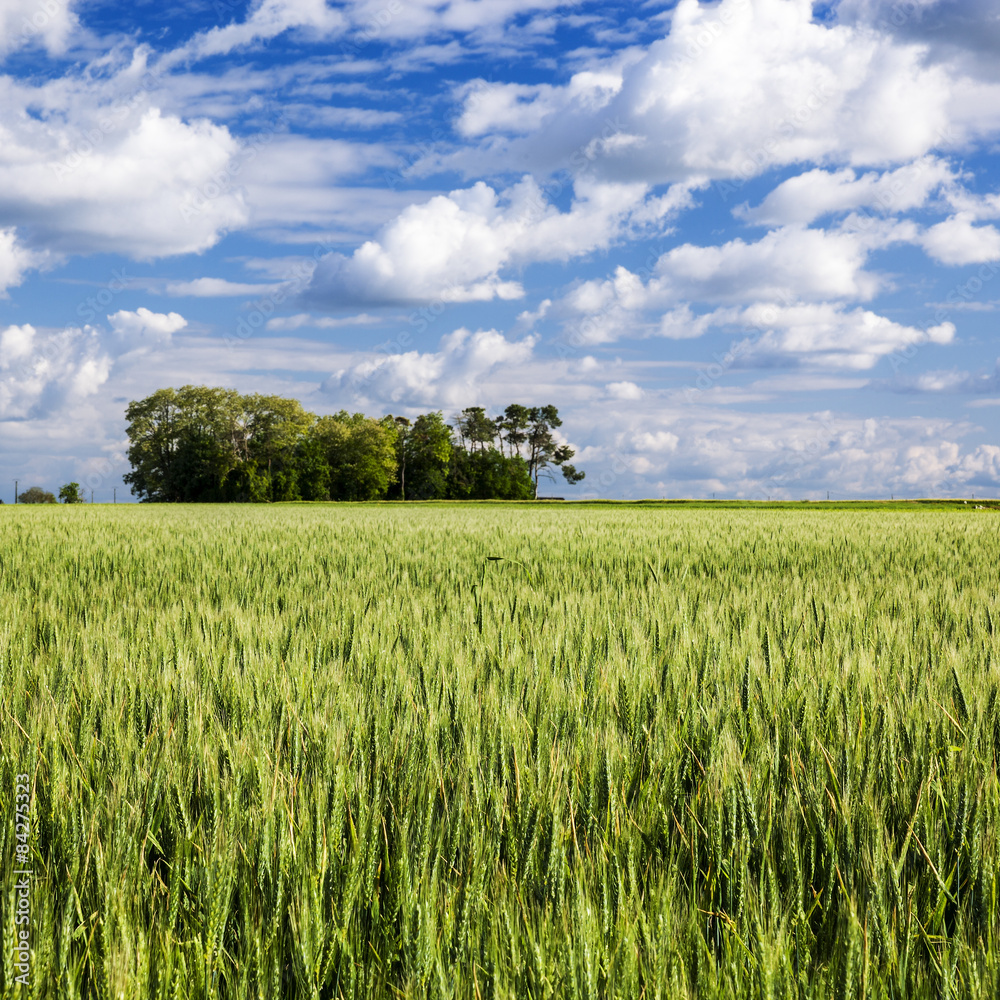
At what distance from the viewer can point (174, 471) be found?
66.2 m

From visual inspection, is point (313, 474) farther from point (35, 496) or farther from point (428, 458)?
point (35, 496)

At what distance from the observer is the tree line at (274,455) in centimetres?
6588

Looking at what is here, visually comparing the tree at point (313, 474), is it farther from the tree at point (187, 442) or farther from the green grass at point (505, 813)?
the green grass at point (505, 813)

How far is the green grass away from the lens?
97cm

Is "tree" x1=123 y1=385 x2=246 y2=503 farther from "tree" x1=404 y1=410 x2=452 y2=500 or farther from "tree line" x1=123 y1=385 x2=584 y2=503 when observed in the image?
"tree" x1=404 y1=410 x2=452 y2=500

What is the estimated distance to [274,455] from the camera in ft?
224

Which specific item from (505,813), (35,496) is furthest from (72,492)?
(505,813)

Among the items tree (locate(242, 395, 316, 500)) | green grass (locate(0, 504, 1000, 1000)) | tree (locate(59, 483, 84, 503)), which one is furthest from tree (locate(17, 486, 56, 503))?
green grass (locate(0, 504, 1000, 1000))

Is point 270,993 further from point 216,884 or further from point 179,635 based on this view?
point 179,635

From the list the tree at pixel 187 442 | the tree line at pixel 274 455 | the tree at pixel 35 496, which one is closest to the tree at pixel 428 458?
the tree line at pixel 274 455

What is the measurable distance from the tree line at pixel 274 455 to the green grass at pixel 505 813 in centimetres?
6556

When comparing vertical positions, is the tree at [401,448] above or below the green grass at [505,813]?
above

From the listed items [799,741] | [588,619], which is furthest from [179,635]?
[799,741]

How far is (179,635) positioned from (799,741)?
2165 mm
